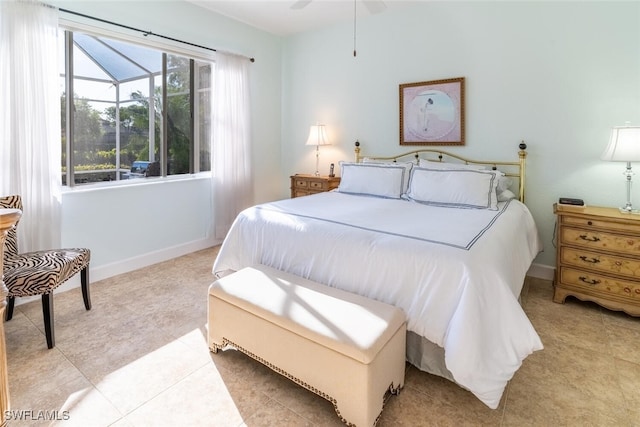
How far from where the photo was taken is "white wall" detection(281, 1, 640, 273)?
9.49ft

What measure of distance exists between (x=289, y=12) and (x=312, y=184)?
1.99 metres

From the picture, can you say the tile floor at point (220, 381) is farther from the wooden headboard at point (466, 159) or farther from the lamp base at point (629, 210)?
the wooden headboard at point (466, 159)

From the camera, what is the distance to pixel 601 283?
2648mm

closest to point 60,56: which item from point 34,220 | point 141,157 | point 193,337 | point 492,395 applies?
point 141,157

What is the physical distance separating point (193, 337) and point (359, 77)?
134 inches

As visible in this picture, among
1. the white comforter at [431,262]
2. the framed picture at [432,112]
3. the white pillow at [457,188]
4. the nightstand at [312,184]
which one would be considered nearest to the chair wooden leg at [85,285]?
the white comforter at [431,262]

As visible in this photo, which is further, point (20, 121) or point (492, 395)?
point (20, 121)

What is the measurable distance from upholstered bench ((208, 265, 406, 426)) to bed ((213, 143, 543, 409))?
6.8 inches

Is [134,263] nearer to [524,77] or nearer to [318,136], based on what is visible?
[318,136]

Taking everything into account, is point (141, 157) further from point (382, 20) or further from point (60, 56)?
point (382, 20)

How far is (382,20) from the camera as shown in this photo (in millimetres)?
3963

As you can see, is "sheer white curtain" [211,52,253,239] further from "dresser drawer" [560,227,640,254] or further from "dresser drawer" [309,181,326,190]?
"dresser drawer" [560,227,640,254]

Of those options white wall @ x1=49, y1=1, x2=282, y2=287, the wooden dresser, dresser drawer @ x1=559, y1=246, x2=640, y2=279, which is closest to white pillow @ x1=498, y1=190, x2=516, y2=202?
the wooden dresser
